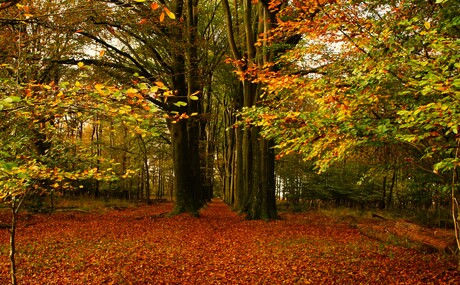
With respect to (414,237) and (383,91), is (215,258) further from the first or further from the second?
(414,237)

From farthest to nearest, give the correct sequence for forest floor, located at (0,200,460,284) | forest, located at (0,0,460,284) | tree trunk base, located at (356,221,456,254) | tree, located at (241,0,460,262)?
tree trunk base, located at (356,221,456,254) → forest floor, located at (0,200,460,284) → tree, located at (241,0,460,262) → forest, located at (0,0,460,284)

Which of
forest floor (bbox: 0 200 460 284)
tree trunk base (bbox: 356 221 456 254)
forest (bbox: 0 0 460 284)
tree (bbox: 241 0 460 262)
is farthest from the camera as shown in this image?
tree trunk base (bbox: 356 221 456 254)

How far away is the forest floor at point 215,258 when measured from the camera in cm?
587

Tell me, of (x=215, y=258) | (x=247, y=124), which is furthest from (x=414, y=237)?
(x=247, y=124)

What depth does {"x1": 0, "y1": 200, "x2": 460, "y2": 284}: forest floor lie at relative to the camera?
5.87 m

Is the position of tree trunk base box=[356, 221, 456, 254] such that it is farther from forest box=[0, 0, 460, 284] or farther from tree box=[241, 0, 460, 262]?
tree box=[241, 0, 460, 262]

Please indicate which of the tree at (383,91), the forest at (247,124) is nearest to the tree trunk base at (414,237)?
the forest at (247,124)

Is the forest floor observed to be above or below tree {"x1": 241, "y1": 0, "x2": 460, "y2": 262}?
below

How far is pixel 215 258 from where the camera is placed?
24.9 feet

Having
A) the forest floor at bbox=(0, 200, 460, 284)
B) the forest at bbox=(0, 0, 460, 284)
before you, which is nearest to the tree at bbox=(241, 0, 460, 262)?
the forest at bbox=(0, 0, 460, 284)

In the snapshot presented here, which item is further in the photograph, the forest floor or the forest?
the forest floor

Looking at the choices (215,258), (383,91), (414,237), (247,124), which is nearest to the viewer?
(383,91)

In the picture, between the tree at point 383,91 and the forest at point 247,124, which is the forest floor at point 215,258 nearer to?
the forest at point 247,124

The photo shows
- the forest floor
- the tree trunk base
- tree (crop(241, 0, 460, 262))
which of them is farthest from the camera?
the tree trunk base
